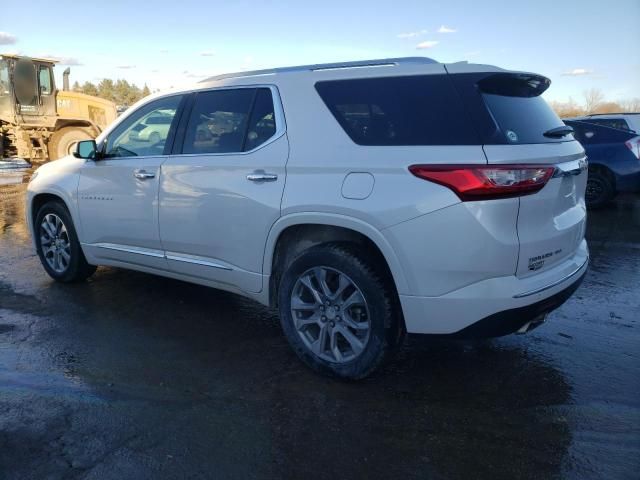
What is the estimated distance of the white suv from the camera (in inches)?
112

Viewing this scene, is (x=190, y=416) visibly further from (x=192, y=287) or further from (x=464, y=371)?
(x=192, y=287)

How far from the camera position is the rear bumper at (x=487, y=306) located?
2.84 m

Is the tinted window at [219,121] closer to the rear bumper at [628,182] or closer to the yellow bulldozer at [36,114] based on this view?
the rear bumper at [628,182]

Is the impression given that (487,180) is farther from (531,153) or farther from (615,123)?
(615,123)

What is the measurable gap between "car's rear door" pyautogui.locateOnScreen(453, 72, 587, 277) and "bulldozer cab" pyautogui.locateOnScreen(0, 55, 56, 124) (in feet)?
52.8

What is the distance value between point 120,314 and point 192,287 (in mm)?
863

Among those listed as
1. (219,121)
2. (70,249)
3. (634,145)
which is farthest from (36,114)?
(634,145)

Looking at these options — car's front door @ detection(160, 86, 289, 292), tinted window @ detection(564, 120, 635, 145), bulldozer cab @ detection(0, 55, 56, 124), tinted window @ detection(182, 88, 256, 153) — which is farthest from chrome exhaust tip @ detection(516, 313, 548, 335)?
bulldozer cab @ detection(0, 55, 56, 124)

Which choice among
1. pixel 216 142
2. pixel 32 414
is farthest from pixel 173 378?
pixel 216 142

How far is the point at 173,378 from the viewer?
3.45 m

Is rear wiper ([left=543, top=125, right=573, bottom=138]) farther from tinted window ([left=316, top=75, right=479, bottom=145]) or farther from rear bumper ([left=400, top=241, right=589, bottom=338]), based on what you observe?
rear bumper ([left=400, top=241, right=589, bottom=338])

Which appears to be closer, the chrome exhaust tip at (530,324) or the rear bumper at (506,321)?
the rear bumper at (506,321)

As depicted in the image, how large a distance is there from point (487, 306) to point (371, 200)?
2.77ft

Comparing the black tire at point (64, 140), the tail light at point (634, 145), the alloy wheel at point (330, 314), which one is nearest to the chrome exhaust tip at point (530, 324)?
the alloy wheel at point (330, 314)
